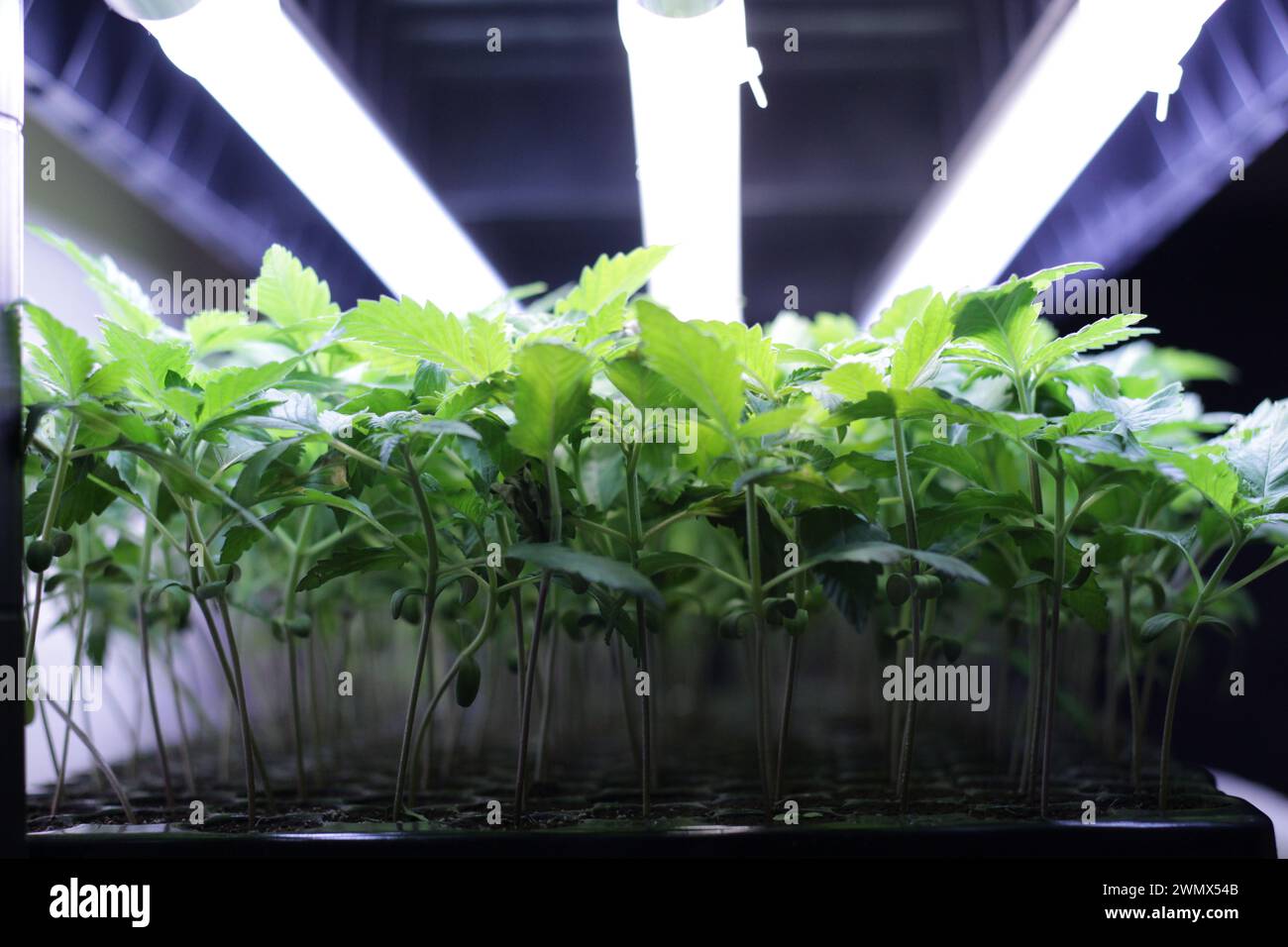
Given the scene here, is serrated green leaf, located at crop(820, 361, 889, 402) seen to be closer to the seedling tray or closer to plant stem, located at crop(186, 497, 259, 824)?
the seedling tray

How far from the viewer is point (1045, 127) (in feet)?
4.02

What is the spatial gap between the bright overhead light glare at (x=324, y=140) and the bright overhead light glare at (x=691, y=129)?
387 mm

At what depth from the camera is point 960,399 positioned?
2.32 ft

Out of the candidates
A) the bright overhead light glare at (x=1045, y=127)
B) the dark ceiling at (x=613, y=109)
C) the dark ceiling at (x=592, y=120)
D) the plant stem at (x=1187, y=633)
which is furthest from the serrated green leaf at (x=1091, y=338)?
the dark ceiling at (x=613, y=109)

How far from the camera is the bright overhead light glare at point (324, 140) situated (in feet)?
2.99

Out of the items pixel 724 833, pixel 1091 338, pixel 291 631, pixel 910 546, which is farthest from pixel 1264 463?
pixel 291 631

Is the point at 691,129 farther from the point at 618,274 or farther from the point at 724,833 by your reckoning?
the point at 724,833

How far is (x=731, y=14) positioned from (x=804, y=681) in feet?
5.10

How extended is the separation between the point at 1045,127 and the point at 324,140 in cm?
103

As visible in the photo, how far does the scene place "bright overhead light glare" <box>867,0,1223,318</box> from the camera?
95 cm

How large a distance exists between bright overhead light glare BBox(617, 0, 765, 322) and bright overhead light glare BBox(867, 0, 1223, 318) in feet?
1.31

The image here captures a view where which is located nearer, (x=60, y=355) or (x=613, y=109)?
(x=60, y=355)

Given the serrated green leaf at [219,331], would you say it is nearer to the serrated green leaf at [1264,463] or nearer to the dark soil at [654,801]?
the dark soil at [654,801]
